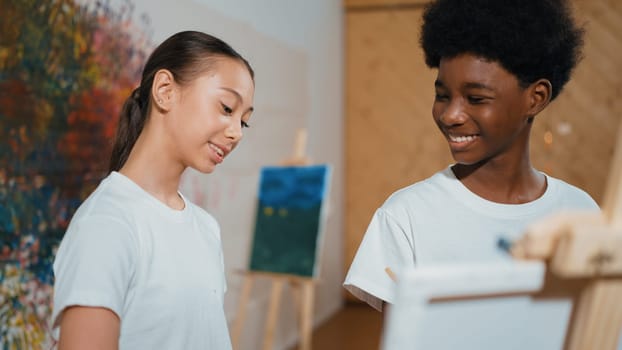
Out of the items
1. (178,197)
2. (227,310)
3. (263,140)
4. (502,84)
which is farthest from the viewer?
(263,140)

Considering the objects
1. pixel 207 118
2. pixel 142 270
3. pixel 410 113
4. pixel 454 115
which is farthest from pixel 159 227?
pixel 410 113

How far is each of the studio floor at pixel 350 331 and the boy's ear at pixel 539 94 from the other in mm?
2825

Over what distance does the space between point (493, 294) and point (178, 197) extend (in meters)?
0.70

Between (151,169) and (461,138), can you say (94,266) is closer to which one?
(151,169)

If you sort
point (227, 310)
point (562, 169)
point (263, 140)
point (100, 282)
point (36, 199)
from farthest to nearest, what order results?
1. point (562, 169)
2. point (263, 140)
3. point (227, 310)
4. point (36, 199)
5. point (100, 282)

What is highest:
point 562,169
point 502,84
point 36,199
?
point 562,169

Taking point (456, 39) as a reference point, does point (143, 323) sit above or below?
below

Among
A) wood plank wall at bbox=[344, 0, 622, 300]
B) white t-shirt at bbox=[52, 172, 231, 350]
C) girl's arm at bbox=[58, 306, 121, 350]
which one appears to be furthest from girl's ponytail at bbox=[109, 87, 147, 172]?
wood plank wall at bbox=[344, 0, 622, 300]

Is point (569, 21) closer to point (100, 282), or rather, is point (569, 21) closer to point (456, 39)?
point (456, 39)

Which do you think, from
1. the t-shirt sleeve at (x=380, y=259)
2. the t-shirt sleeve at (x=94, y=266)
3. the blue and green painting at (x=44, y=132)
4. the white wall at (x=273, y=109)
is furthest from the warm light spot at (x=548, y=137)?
the t-shirt sleeve at (x=94, y=266)

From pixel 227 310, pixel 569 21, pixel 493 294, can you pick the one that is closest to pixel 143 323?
pixel 493 294

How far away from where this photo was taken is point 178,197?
4.01ft

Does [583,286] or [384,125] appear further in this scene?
[384,125]

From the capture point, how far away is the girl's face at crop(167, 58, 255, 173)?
116cm
